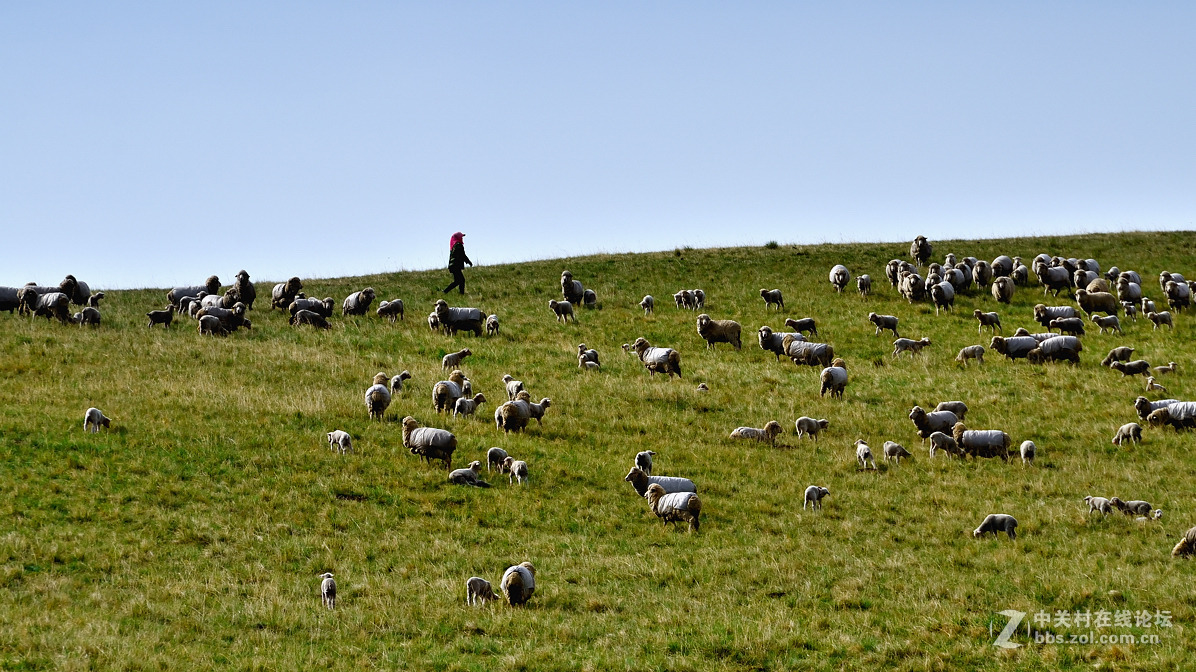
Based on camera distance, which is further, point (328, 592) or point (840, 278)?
point (840, 278)

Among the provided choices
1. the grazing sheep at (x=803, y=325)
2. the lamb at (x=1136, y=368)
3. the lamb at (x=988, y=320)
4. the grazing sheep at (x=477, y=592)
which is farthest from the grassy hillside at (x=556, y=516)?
the lamb at (x=988, y=320)

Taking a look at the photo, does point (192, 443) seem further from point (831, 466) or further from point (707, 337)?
point (707, 337)

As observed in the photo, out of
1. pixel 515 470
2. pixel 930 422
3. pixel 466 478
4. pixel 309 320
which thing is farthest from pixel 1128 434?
pixel 309 320

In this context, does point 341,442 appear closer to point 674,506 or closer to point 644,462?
point 644,462

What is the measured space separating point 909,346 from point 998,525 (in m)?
16.0

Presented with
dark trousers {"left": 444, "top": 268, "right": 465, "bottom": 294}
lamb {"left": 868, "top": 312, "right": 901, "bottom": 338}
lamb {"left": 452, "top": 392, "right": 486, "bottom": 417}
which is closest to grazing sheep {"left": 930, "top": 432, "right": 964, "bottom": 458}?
lamb {"left": 452, "top": 392, "right": 486, "bottom": 417}

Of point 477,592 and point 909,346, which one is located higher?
point 909,346

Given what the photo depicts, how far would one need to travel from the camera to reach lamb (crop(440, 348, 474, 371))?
29641 millimetres

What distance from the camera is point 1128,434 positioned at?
76.8 ft

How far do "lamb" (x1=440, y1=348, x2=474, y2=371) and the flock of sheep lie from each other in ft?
0.17

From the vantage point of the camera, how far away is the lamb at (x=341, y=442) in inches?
821

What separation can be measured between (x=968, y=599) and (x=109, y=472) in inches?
582

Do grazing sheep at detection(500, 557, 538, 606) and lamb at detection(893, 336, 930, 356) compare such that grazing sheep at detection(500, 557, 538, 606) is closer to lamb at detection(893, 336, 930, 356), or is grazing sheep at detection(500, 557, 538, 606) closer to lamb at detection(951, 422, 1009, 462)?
lamb at detection(951, 422, 1009, 462)

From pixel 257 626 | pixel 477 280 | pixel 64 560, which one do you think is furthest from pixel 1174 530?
pixel 477 280
